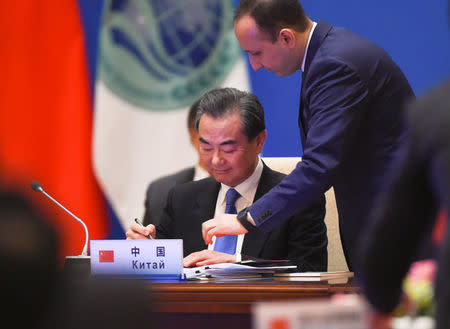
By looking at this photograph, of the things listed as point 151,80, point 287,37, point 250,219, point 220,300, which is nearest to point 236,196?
point 250,219

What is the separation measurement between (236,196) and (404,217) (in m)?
1.82

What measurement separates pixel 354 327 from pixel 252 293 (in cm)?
98

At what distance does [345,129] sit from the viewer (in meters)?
2.18

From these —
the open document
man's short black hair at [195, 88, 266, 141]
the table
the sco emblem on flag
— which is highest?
the sco emblem on flag

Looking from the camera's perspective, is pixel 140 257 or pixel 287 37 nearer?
pixel 140 257

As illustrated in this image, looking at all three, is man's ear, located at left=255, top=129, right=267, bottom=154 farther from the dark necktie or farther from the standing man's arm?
the standing man's arm

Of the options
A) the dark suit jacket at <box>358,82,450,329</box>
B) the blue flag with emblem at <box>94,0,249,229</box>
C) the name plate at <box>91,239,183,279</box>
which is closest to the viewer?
the dark suit jacket at <box>358,82,450,329</box>

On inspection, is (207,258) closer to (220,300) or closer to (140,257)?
(140,257)

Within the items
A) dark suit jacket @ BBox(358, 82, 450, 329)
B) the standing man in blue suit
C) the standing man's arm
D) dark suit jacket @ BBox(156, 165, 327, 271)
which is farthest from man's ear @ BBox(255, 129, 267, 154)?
dark suit jacket @ BBox(358, 82, 450, 329)

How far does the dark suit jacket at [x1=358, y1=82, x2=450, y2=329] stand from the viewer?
856 millimetres

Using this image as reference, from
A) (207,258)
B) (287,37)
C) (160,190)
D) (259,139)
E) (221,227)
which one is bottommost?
(207,258)

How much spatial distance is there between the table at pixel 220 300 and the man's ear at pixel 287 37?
971mm

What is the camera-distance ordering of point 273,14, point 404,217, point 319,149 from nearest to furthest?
1. point 404,217
2. point 319,149
3. point 273,14

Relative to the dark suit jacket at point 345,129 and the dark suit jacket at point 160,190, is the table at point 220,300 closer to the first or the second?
the dark suit jacket at point 345,129
